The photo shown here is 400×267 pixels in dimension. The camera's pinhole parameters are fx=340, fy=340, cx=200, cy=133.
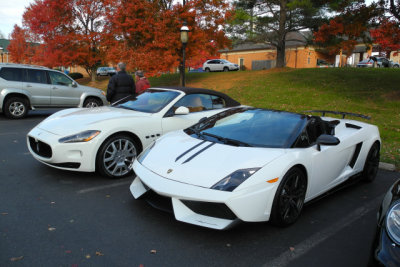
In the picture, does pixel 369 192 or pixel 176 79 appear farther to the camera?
pixel 176 79

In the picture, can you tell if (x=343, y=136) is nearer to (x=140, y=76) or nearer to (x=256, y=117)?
(x=256, y=117)

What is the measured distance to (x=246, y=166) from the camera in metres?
3.41

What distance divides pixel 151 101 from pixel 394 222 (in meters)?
4.40

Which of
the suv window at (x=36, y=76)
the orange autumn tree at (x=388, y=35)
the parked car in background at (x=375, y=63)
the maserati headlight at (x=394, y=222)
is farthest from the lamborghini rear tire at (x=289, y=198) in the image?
the parked car in background at (x=375, y=63)

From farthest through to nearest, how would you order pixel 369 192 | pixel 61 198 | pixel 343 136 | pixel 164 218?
pixel 369 192 < pixel 343 136 < pixel 61 198 < pixel 164 218

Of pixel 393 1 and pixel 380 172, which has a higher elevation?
pixel 393 1

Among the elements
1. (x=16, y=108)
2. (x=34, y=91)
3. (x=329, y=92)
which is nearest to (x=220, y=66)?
(x=329, y=92)

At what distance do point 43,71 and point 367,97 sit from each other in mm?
12305

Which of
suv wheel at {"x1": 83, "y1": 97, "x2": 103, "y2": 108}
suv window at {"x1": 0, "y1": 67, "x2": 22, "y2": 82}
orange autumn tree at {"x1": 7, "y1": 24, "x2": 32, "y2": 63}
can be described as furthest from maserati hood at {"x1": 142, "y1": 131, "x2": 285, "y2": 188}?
orange autumn tree at {"x1": 7, "y1": 24, "x2": 32, "y2": 63}

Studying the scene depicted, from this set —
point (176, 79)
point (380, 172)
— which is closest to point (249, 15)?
point (176, 79)

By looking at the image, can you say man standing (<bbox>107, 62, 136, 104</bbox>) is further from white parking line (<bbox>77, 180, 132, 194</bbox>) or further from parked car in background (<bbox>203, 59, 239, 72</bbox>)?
parked car in background (<bbox>203, 59, 239, 72</bbox>)

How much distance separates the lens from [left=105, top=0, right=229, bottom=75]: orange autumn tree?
55.1 ft

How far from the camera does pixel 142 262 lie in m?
2.95

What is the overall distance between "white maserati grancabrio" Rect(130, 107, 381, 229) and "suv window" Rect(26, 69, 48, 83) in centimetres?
858
